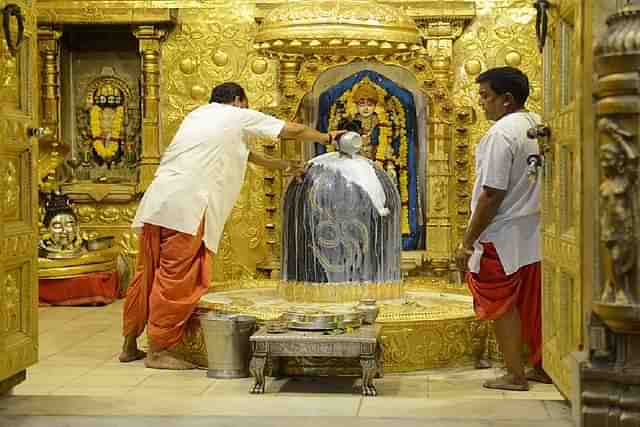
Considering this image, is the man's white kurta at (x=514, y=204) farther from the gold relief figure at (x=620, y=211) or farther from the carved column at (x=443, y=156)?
the carved column at (x=443, y=156)

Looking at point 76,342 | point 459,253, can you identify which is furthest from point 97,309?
point 459,253

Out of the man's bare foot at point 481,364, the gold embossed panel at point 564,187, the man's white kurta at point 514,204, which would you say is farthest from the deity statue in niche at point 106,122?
the gold embossed panel at point 564,187

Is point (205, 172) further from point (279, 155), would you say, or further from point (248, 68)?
point (248, 68)

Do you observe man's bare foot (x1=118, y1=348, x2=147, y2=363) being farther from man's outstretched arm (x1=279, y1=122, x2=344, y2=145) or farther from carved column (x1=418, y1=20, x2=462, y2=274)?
carved column (x1=418, y1=20, x2=462, y2=274)

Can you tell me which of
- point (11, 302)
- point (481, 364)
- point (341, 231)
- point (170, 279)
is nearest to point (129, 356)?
point (170, 279)

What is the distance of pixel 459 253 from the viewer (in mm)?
5762

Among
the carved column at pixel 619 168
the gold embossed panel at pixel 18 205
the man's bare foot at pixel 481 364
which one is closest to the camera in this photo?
the carved column at pixel 619 168

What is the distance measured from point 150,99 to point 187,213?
3774 mm

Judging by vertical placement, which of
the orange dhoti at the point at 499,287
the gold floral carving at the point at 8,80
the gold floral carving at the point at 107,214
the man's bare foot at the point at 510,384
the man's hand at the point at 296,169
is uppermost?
the gold floral carving at the point at 8,80

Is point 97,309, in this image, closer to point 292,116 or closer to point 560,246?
point 292,116

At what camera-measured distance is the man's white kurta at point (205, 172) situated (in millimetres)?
6570

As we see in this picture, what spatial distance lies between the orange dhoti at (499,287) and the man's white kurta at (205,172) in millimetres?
1498

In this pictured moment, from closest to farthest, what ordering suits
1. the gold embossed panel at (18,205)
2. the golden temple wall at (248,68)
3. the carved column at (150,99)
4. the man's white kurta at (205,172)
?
the gold embossed panel at (18,205) → the man's white kurta at (205,172) → the golden temple wall at (248,68) → the carved column at (150,99)

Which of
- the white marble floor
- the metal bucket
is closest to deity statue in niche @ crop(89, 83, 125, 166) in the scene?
the white marble floor
